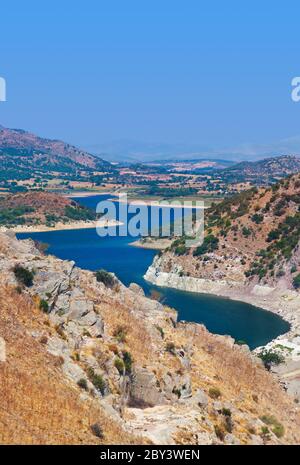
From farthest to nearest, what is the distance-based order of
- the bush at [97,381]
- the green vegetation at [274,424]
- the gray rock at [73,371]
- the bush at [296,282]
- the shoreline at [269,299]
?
the bush at [296,282] → the shoreline at [269,299] → the green vegetation at [274,424] → the bush at [97,381] → the gray rock at [73,371]

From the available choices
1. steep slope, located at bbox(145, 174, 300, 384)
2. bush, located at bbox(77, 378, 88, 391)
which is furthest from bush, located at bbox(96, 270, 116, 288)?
steep slope, located at bbox(145, 174, 300, 384)

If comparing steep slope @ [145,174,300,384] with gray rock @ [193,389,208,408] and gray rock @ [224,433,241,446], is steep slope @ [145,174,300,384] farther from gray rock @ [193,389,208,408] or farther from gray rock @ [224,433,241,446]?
gray rock @ [224,433,241,446]

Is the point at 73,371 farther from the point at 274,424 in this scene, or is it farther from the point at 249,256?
the point at 249,256

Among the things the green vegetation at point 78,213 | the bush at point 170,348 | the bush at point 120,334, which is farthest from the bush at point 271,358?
the green vegetation at point 78,213

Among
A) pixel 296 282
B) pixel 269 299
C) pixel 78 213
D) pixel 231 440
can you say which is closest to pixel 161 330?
pixel 231 440

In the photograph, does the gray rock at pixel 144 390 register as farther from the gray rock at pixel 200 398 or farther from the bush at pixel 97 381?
the bush at pixel 97 381

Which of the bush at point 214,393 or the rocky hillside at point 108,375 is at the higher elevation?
the rocky hillside at point 108,375
